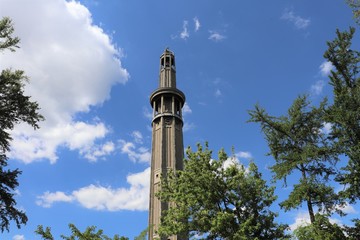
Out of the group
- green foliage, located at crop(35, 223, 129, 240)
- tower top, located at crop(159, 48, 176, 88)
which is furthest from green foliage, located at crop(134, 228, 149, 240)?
tower top, located at crop(159, 48, 176, 88)

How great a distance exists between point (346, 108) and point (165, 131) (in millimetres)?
30786

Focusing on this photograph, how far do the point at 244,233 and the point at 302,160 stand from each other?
5556mm

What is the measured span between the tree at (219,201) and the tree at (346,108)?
13.0 ft

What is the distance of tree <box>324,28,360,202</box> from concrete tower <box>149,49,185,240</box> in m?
26.4

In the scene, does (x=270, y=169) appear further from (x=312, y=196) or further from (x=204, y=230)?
(x=204, y=230)

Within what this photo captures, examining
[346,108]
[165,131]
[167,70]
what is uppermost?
[167,70]

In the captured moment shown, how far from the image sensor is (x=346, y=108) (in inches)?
706

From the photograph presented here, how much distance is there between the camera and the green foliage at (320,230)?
15.7 metres

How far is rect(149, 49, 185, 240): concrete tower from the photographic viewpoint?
4353cm

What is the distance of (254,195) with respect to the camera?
57.3 feet

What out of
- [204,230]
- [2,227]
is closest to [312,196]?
[204,230]

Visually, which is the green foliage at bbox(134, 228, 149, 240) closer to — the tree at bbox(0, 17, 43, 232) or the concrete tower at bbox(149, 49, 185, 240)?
the tree at bbox(0, 17, 43, 232)

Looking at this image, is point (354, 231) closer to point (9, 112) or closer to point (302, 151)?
point (302, 151)

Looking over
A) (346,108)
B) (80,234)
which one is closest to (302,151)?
(346,108)
